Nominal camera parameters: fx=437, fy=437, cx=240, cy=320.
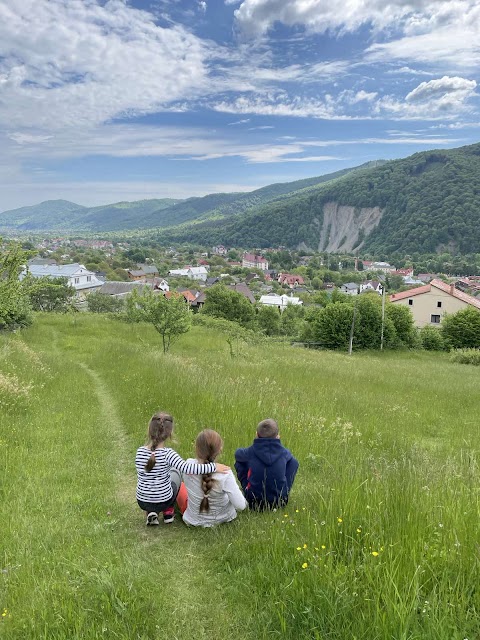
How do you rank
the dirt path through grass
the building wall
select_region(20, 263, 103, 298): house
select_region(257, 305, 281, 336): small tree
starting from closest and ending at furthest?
the dirt path through grass < the building wall < select_region(257, 305, 281, 336): small tree < select_region(20, 263, 103, 298): house

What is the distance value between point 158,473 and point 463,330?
167 ft

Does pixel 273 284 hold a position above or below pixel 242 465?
below

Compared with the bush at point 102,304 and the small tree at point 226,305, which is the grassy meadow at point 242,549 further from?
the bush at point 102,304

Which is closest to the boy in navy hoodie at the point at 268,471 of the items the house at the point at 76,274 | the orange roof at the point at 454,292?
the orange roof at the point at 454,292

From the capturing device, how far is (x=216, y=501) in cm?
486

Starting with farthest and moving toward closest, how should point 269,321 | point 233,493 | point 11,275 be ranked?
point 269,321 < point 11,275 < point 233,493

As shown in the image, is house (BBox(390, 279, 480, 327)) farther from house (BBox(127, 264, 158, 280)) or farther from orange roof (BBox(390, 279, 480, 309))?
house (BBox(127, 264, 158, 280))

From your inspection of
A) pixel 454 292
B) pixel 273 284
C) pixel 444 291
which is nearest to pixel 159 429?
pixel 454 292

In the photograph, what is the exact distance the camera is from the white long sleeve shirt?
481 centimetres

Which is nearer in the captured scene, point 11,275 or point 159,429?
point 159,429

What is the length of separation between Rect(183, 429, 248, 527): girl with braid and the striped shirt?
145 millimetres

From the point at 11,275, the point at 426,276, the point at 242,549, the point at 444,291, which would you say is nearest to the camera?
the point at 242,549

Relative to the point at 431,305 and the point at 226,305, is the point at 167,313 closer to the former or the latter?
the point at 226,305

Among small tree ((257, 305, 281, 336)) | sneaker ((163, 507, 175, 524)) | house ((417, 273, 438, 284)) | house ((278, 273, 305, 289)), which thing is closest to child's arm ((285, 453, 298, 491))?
sneaker ((163, 507, 175, 524))
